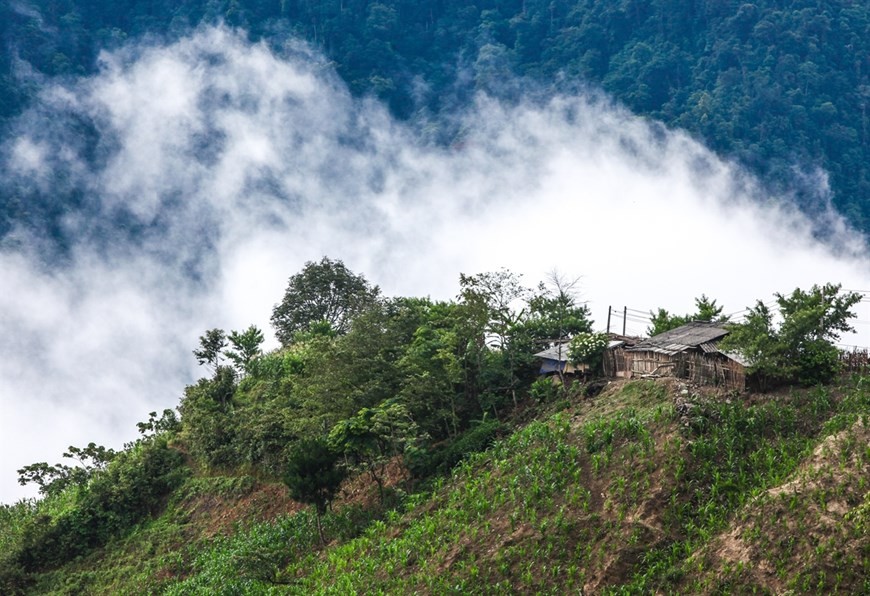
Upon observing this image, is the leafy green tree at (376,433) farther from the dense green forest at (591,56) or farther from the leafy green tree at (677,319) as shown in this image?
the dense green forest at (591,56)

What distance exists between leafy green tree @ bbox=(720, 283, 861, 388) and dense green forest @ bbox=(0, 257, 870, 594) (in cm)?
8

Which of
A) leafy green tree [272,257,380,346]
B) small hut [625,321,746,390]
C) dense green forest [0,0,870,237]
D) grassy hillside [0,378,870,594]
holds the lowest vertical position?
grassy hillside [0,378,870,594]

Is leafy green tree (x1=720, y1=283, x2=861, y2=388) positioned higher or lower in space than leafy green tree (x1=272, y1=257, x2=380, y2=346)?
lower

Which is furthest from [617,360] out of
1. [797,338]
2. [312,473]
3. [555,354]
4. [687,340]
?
[312,473]

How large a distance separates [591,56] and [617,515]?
115m

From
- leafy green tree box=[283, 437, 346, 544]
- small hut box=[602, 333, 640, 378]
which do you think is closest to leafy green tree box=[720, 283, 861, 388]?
small hut box=[602, 333, 640, 378]

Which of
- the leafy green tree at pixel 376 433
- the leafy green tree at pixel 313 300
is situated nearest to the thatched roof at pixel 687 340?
the leafy green tree at pixel 376 433

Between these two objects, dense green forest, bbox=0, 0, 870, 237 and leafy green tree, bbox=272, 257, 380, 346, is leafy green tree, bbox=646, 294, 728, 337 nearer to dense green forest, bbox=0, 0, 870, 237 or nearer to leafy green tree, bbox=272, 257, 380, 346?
leafy green tree, bbox=272, 257, 380, 346

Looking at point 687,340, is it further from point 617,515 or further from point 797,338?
point 617,515

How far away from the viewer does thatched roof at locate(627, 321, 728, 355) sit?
99.3 feet

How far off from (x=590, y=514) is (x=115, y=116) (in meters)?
126

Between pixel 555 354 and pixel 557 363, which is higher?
pixel 555 354

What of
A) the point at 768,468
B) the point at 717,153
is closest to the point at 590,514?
the point at 768,468

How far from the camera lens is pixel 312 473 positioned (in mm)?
28703
